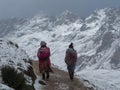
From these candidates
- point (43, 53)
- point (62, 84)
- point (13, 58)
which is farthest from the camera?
point (62, 84)

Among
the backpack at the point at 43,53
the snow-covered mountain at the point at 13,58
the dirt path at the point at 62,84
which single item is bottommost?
the dirt path at the point at 62,84

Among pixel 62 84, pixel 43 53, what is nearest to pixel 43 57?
pixel 43 53

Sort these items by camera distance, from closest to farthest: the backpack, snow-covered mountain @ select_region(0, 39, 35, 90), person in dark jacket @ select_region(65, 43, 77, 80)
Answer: snow-covered mountain @ select_region(0, 39, 35, 90) → the backpack → person in dark jacket @ select_region(65, 43, 77, 80)

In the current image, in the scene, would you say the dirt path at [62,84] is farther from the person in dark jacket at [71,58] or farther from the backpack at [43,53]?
the backpack at [43,53]

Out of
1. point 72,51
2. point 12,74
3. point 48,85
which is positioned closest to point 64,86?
point 48,85

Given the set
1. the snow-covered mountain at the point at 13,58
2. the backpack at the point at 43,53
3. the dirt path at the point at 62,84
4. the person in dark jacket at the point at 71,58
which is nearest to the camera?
the snow-covered mountain at the point at 13,58

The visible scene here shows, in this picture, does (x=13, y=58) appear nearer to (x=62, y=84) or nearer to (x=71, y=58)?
(x=62, y=84)

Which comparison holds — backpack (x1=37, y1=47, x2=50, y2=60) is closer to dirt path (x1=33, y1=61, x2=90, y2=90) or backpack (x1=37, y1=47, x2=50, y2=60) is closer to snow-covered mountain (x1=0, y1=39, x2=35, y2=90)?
dirt path (x1=33, y1=61, x2=90, y2=90)

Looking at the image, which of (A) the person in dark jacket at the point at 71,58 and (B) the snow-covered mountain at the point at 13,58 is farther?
(A) the person in dark jacket at the point at 71,58

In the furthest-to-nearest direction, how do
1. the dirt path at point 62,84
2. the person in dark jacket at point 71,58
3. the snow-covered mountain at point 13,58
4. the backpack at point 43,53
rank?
1. the person in dark jacket at point 71,58
2. the backpack at point 43,53
3. the dirt path at point 62,84
4. the snow-covered mountain at point 13,58

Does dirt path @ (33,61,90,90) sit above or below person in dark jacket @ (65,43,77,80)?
below

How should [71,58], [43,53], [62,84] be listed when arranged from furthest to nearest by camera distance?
1. [71,58]
2. [62,84]
3. [43,53]

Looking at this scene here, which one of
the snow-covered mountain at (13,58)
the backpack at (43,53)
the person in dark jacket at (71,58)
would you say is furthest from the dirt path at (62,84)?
the snow-covered mountain at (13,58)

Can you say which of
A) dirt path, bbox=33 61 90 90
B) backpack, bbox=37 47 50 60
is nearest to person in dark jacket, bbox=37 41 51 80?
backpack, bbox=37 47 50 60
